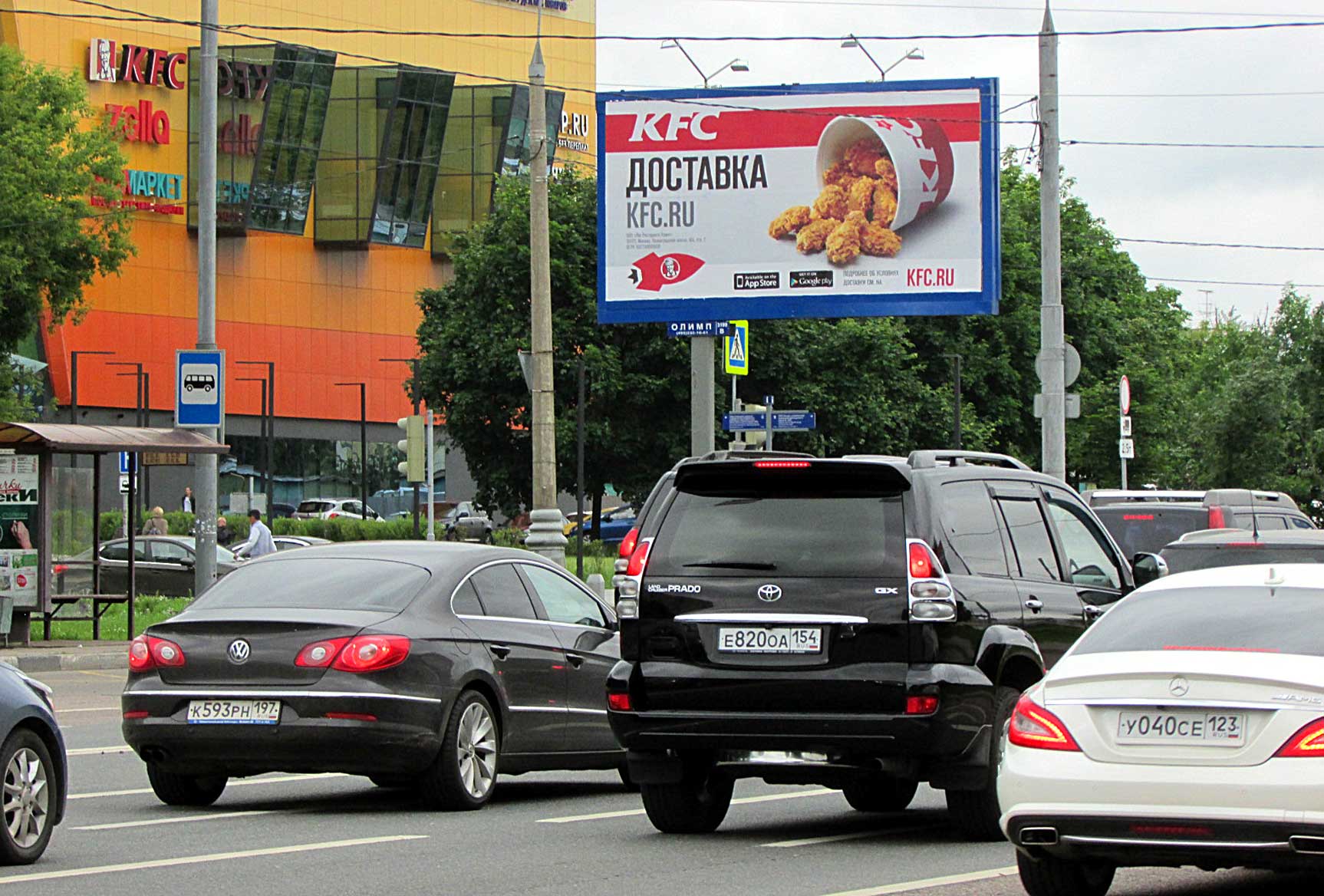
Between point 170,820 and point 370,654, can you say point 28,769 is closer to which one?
point 170,820

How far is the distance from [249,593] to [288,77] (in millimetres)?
63779

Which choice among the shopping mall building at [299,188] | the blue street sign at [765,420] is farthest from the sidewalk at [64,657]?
the shopping mall building at [299,188]

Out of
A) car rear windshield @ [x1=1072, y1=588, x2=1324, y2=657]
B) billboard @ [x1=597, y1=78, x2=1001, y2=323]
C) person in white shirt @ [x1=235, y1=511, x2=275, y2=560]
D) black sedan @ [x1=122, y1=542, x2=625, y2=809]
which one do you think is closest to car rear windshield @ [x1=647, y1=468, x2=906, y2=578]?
car rear windshield @ [x1=1072, y1=588, x2=1324, y2=657]

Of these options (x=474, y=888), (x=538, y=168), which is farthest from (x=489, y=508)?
(x=474, y=888)

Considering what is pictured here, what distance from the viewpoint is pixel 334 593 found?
11773mm

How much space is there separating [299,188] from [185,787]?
217 ft

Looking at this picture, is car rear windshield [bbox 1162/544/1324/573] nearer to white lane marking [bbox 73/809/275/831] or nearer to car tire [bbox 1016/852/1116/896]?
white lane marking [bbox 73/809/275/831]

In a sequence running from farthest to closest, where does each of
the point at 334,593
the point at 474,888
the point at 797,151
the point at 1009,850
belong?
the point at 797,151
the point at 334,593
the point at 1009,850
the point at 474,888

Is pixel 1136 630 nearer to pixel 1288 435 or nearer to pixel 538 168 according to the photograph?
pixel 538 168

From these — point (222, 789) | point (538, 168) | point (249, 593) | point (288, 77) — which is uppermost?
point (288, 77)

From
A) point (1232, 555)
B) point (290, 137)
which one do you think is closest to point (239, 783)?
point (1232, 555)

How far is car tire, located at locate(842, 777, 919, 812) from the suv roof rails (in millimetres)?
1913

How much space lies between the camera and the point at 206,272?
82.1 feet

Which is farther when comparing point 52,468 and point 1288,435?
point 1288,435
